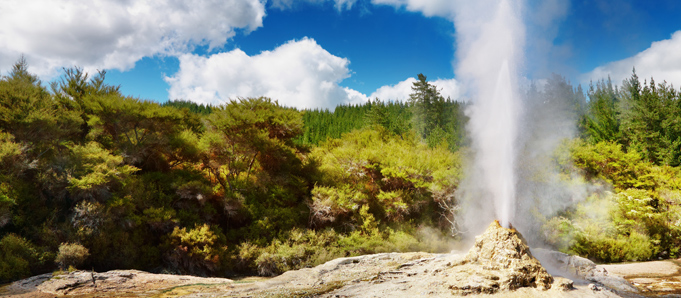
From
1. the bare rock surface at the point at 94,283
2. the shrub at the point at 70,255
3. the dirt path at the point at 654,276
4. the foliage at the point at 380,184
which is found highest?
the foliage at the point at 380,184

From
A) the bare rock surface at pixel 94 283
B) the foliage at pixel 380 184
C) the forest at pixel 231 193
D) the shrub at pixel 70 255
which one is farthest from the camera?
the foliage at pixel 380 184

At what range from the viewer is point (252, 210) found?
16297mm

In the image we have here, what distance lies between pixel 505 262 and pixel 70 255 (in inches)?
567

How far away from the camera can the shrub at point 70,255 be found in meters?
11.7

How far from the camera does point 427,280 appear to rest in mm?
Result: 7754

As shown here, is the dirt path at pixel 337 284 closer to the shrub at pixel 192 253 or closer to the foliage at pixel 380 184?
the shrub at pixel 192 253

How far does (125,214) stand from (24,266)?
3.36 metres

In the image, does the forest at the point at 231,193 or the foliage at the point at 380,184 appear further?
the foliage at the point at 380,184

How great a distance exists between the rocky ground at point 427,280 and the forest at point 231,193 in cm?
238

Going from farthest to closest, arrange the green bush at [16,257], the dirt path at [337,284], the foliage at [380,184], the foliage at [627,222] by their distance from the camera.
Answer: the foliage at [380,184] < the foliage at [627,222] < the green bush at [16,257] < the dirt path at [337,284]

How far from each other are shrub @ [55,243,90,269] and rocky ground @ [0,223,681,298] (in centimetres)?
83

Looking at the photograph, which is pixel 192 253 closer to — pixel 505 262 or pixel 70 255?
pixel 70 255

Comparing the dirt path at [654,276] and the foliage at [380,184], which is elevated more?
the foliage at [380,184]

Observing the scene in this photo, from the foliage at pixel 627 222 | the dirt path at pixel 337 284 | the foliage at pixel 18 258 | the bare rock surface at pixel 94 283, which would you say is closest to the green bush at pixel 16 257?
the foliage at pixel 18 258
